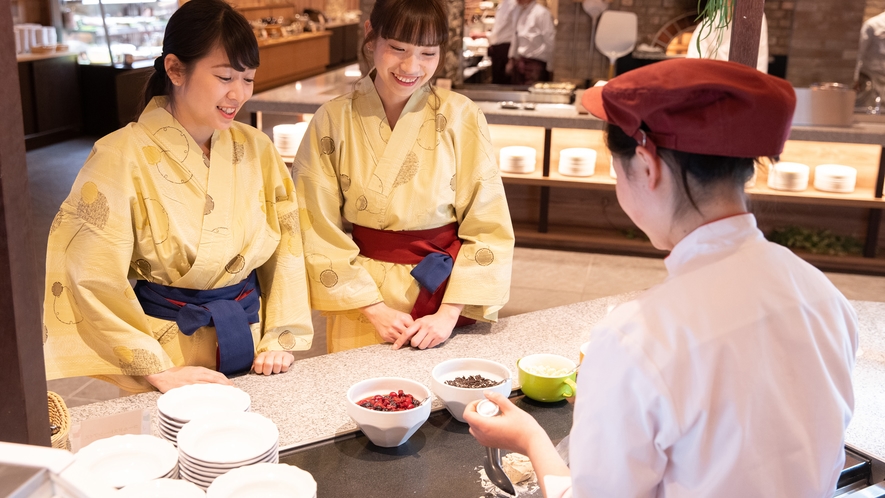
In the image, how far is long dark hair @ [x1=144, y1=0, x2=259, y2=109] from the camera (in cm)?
182

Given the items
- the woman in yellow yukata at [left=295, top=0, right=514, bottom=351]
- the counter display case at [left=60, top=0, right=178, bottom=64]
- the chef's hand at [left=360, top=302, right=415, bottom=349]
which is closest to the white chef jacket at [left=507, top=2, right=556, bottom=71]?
the counter display case at [left=60, top=0, right=178, bottom=64]

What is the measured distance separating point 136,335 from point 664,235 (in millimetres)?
1226

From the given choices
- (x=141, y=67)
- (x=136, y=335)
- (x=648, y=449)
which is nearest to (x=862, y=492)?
(x=648, y=449)

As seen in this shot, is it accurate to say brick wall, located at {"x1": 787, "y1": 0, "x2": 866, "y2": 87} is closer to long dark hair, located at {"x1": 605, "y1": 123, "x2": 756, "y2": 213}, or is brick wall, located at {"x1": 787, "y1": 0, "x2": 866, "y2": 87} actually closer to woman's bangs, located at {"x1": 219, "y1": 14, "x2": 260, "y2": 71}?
woman's bangs, located at {"x1": 219, "y1": 14, "x2": 260, "y2": 71}

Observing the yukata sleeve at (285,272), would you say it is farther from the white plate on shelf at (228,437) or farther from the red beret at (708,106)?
the red beret at (708,106)

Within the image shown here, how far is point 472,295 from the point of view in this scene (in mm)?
2201

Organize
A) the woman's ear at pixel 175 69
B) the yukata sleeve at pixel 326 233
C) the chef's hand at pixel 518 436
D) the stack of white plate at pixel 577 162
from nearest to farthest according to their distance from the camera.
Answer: the chef's hand at pixel 518 436 → the woman's ear at pixel 175 69 → the yukata sleeve at pixel 326 233 → the stack of white plate at pixel 577 162

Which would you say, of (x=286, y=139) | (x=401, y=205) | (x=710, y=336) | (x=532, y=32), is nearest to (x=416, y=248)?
(x=401, y=205)

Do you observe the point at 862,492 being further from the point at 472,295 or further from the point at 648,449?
the point at 472,295

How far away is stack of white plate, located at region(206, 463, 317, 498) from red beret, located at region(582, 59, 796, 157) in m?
0.77

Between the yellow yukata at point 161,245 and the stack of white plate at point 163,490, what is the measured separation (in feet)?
1.84

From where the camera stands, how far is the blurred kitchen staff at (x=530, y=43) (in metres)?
8.05

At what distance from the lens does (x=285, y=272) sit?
6.73 ft

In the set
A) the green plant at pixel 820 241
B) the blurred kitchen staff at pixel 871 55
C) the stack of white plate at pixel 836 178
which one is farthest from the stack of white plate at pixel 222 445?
the blurred kitchen staff at pixel 871 55
